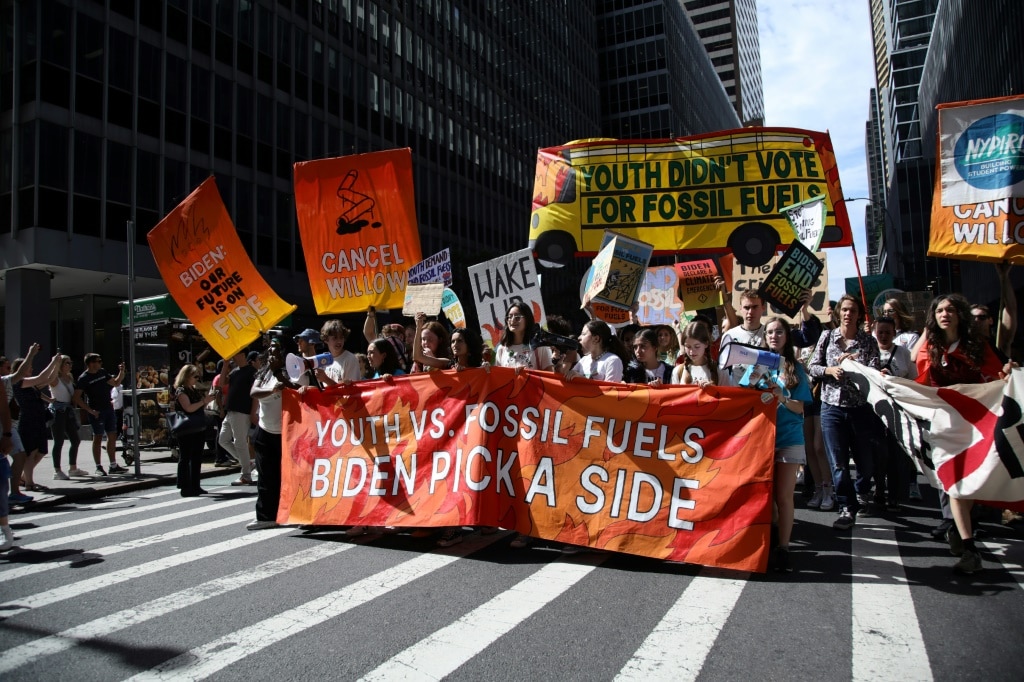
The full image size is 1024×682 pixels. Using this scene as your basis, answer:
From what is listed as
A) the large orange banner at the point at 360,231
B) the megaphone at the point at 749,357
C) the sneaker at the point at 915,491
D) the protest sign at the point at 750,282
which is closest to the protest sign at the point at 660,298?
the protest sign at the point at 750,282

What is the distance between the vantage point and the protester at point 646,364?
21.0ft

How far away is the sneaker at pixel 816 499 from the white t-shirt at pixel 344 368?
15.1 ft

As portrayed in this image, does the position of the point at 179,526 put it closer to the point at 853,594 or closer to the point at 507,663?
the point at 507,663

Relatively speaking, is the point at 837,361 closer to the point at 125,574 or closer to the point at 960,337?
the point at 960,337

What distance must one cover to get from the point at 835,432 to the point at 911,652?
11.0 ft

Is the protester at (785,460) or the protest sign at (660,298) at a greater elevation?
Answer: the protest sign at (660,298)

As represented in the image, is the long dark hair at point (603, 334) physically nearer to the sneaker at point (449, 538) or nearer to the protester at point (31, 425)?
the sneaker at point (449, 538)

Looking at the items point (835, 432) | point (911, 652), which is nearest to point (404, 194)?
point (835, 432)

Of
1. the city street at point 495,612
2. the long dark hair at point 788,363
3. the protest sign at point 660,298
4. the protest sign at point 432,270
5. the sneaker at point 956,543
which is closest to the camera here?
the city street at point 495,612

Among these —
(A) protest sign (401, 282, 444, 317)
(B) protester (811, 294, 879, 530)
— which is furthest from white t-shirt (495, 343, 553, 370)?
Result: (B) protester (811, 294, 879, 530)

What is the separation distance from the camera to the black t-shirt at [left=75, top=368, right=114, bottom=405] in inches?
455

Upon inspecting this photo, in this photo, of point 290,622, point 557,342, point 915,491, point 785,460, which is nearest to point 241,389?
point 557,342

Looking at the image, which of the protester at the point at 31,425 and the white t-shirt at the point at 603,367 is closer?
the white t-shirt at the point at 603,367

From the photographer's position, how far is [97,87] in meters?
24.9
